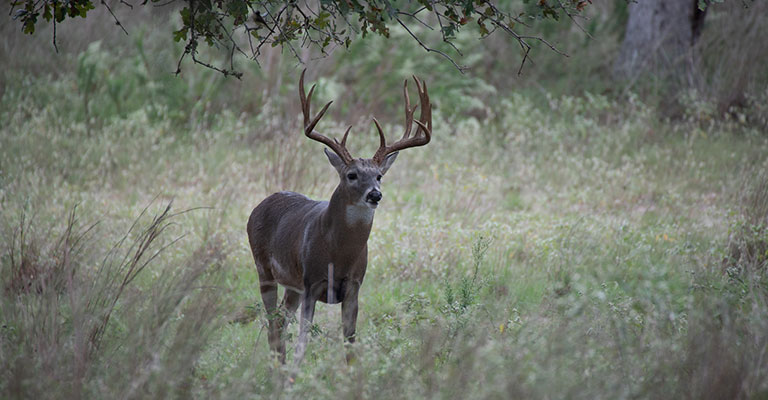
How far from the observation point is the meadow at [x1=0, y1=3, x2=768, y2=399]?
3.59m

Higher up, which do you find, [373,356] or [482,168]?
[482,168]

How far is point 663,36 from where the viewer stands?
13.9 meters

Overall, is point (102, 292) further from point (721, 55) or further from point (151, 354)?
point (721, 55)

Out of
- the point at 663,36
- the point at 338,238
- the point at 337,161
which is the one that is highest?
the point at 663,36

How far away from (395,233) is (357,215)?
2.49 m

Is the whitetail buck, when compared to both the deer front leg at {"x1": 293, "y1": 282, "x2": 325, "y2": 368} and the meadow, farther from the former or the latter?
the meadow

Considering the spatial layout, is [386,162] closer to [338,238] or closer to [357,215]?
[357,215]

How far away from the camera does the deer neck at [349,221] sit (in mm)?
5238

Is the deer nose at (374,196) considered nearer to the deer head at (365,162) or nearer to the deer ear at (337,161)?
the deer head at (365,162)

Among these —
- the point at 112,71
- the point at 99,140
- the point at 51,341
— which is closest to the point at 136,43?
the point at 112,71

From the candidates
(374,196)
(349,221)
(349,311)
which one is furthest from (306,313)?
(374,196)

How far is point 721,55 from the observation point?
45.0ft

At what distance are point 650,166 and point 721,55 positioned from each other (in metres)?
4.12

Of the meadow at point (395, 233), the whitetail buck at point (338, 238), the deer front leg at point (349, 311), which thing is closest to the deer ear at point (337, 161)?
the whitetail buck at point (338, 238)
